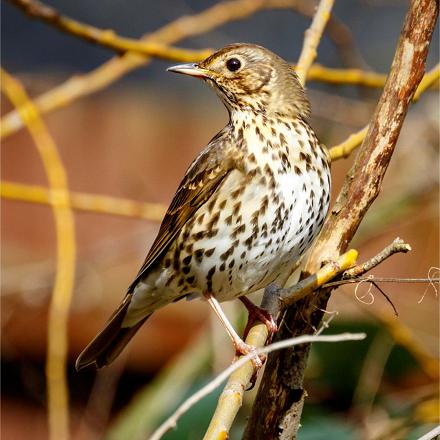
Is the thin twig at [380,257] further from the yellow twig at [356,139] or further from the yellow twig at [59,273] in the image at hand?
the yellow twig at [59,273]

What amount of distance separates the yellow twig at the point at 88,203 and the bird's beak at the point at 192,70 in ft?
2.78

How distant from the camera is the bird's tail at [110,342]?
3.71m

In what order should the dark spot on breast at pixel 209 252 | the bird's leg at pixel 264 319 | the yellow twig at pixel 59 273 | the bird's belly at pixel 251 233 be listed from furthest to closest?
the yellow twig at pixel 59 273
the dark spot on breast at pixel 209 252
the bird's belly at pixel 251 233
the bird's leg at pixel 264 319

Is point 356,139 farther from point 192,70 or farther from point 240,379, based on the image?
point 240,379

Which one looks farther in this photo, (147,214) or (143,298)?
(147,214)

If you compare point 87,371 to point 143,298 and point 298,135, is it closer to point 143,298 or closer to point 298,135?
point 143,298

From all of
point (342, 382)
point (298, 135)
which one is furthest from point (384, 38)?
point (298, 135)

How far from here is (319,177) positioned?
3.35m

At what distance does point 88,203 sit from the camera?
170 inches

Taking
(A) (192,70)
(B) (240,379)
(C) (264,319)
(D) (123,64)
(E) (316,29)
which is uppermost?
(D) (123,64)

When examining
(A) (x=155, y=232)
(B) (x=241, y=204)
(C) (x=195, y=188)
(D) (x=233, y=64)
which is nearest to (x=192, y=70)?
(D) (x=233, y=64)

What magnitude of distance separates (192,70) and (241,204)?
529 mm

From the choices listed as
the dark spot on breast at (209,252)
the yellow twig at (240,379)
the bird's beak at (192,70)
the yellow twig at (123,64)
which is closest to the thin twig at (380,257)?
the yellow twig at (240,379)

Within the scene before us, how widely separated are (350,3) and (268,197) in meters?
2.73
